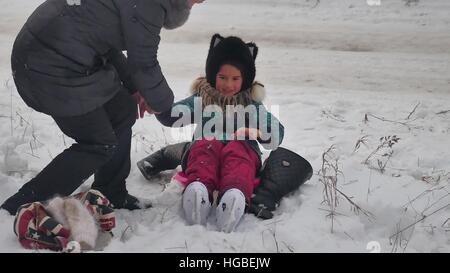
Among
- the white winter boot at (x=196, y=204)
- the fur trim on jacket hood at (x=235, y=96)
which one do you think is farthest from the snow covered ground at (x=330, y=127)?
the fur trim on jacket hood at (x=235, y=96)

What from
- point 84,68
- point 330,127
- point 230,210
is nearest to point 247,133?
point 230,210

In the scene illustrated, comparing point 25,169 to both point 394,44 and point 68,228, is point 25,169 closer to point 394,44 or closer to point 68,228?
point 68,228

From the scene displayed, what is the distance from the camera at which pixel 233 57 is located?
342 centimetres

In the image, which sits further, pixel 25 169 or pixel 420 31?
pixel 420 31

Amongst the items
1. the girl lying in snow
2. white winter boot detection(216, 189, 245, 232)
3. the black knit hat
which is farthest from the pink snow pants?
the black knit hat

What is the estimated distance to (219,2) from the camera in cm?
991

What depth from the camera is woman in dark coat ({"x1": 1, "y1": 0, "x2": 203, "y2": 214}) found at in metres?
2.47

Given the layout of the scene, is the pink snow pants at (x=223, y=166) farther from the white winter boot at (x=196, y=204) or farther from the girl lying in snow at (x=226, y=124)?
the white winter boot at (x=196, y=204)

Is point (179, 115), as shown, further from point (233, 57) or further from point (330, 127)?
point (330, 127)

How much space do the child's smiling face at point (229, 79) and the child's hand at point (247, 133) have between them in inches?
11.9

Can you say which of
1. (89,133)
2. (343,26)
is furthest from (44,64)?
(343,26)

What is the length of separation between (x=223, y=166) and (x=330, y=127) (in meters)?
1.58

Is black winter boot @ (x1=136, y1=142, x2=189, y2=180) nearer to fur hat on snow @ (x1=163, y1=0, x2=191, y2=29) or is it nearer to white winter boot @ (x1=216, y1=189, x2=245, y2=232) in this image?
white winter boot @ (x1=216, y1=189, x2=245, y2=232)

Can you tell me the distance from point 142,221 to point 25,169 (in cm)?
108
